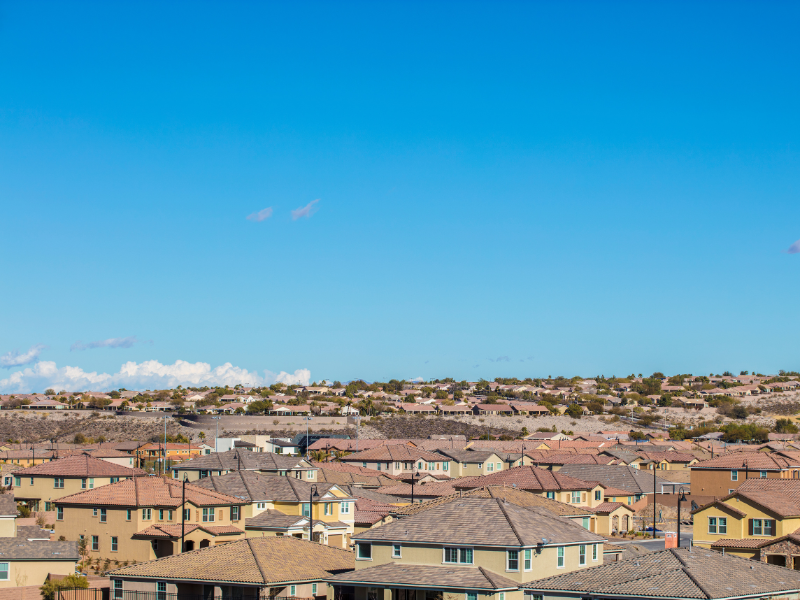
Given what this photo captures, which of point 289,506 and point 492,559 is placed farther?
point 289,506

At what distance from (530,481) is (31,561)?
41008 millimetres

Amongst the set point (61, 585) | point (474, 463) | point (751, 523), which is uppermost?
point (751, 523)

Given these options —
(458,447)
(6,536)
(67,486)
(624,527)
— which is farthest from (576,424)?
(6,536)

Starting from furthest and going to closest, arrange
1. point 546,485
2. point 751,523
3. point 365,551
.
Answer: point 546,485
point 751,523
point 365,551

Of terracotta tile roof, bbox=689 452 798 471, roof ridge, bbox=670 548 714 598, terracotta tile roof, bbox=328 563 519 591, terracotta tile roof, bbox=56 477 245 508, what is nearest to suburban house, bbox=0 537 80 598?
terracotta tile roof, bbox=56 477 245 508

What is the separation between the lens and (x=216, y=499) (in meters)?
57.7

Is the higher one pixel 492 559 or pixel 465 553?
pixel 465 553

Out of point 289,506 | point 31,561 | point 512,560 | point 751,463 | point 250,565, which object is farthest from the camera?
point 751,463

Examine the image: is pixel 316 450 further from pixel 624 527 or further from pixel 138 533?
pixel 138 533

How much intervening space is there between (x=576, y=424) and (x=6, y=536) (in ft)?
457

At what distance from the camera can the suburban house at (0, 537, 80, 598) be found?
148 ft

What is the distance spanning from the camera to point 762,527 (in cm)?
5603

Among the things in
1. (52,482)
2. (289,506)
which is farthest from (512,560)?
(52,482)

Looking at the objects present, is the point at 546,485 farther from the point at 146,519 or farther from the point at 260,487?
the point at 146,519
